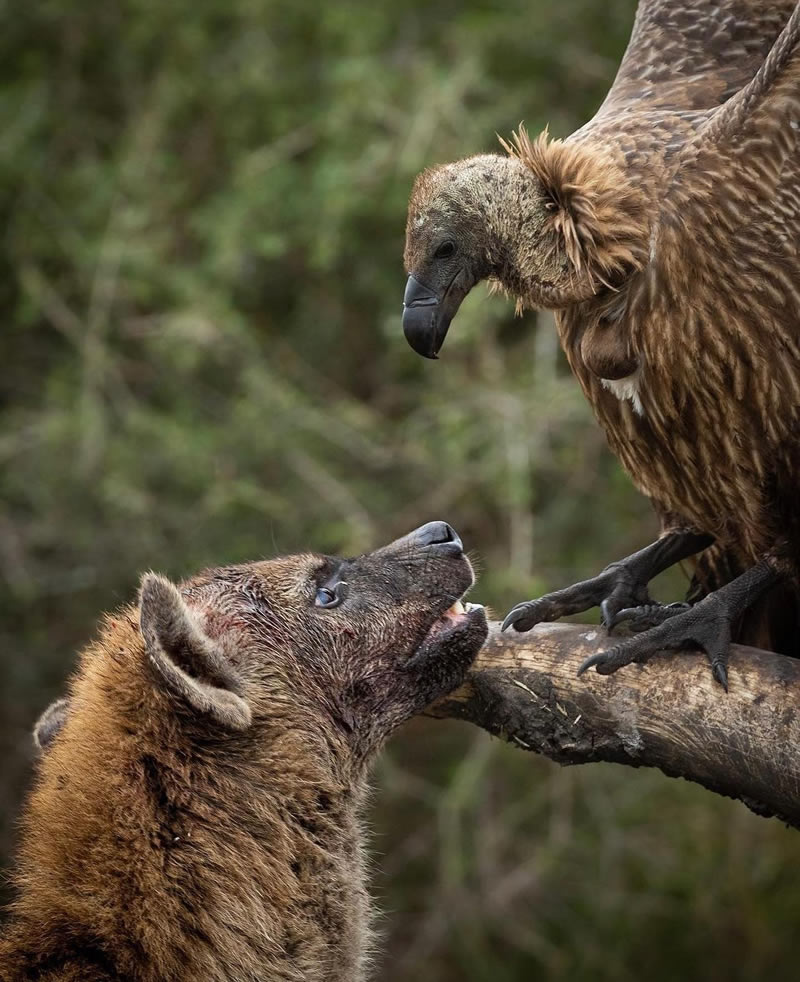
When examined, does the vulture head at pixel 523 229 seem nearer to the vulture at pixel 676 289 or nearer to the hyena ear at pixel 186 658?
the vulture at pixel 676 289

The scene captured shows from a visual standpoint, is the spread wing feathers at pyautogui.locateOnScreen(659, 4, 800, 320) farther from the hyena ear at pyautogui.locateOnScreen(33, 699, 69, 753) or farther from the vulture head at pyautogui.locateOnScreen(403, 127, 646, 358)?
the hyena ear at pyautogui.locateOnScreen(33, 699, 69, 753)

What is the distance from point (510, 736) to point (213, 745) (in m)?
0.77

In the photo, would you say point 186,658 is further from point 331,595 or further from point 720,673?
point 720,673

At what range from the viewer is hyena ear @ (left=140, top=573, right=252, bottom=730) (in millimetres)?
2684

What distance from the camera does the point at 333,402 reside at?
6.52 metres

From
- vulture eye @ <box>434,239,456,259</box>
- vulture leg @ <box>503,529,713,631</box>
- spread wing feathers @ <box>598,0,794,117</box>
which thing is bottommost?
vulture leg @ <box>503,529,713,631</box>

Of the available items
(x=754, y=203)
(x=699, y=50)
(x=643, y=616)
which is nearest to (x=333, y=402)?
(x=699, y=50)

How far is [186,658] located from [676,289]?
1319 millimetres

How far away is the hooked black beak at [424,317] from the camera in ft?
10.7

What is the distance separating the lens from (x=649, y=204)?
3160mm

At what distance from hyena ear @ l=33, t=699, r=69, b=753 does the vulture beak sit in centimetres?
115

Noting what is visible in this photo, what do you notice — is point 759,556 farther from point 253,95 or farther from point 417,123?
point 253,95

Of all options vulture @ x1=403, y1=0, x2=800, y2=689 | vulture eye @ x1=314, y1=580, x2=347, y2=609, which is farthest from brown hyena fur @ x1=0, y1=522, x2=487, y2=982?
vulture @ x1=403, y1=0, x2=800, y2=689

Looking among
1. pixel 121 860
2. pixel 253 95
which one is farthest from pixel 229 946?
pixel 253 95
